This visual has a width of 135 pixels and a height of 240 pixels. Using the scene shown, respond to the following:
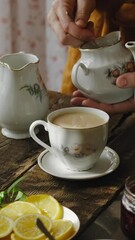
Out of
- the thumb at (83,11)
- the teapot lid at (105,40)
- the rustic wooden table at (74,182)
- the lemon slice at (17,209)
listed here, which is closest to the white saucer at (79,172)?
the rustic wooden table at (74,182)

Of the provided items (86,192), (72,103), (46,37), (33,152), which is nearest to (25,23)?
(46,37)

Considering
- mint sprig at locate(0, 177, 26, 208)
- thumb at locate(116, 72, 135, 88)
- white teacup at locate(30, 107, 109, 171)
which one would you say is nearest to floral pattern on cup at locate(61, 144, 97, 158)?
white teacup at locate(30, 107, 109, 171)

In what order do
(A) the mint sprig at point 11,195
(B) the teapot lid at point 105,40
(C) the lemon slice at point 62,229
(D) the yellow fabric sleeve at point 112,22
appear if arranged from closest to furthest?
(C) the lemon slice at point 62,229, (A) the mint sprig at point 11,195, (B) the teapot lid at point 105,40, (D) the yellow fabric sleeve at point 112,22

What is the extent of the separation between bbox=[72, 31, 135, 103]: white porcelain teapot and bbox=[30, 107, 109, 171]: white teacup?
15cm

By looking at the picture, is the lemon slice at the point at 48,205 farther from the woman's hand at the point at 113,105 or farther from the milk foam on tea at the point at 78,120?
the woman's hand at the point at 113,105

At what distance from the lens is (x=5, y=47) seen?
218 cm

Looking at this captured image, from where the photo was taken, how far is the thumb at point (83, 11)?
127 centimetres

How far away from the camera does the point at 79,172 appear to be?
965mm

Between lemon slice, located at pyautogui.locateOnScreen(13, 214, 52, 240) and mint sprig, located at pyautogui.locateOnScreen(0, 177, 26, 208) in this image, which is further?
mint sprig, located at pyautogui.locateOnScreen(0, 177, 26, 208)

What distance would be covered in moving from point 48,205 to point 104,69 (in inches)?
14.6

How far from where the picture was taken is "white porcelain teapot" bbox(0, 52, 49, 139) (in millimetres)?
1074

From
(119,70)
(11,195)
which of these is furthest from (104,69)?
(11,195)

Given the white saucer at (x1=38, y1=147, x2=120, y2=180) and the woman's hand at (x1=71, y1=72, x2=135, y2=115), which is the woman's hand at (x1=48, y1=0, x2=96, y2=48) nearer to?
the woman's hand at (x1=71, y1=72, x2=135, y2=115)

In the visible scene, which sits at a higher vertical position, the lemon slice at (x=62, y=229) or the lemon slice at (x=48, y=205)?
the lemon slice at (x=62, y=229)
